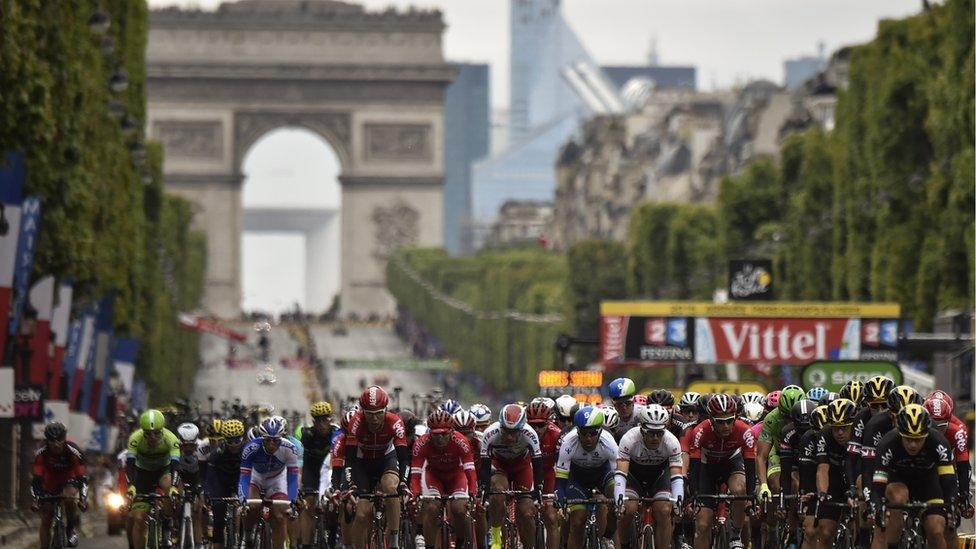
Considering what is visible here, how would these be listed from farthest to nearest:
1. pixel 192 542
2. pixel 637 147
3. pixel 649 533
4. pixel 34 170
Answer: pixel 637 147, pixel 34 170, pixel 192 542, pixel 649 533

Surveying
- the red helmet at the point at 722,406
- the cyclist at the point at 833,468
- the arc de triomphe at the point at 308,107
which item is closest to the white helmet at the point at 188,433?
the red helmet at the point at 722,406

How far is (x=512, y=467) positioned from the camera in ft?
87.0

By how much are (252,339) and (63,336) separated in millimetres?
100911

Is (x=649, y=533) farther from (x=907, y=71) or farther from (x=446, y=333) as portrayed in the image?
(x=446, y=333)

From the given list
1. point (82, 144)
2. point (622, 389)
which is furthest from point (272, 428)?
point (82, 144)

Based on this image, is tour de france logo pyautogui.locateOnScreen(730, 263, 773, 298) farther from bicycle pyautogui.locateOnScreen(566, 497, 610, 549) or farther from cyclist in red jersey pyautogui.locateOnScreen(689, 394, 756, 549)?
bicycle pyautogui.locateOnScreen(566, 497, 610, 549)

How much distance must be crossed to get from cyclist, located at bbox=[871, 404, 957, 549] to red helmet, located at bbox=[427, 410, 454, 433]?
423cm

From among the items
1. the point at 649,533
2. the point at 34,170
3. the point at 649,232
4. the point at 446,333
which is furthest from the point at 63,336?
the point at 446,333

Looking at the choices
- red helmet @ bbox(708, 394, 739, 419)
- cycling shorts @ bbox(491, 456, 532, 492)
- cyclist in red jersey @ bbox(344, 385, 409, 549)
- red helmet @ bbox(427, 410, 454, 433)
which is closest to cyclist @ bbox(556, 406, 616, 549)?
cycling shorts @ bbox(491, 456, 532, 492)

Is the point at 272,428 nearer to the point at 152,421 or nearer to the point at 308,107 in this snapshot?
the point at 152,421

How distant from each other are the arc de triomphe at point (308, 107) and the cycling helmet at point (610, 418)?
141m

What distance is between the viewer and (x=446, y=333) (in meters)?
139

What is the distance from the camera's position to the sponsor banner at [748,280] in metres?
70.2

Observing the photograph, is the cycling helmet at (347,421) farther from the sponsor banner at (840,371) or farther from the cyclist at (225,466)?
the sponsor banner at (840,371)
